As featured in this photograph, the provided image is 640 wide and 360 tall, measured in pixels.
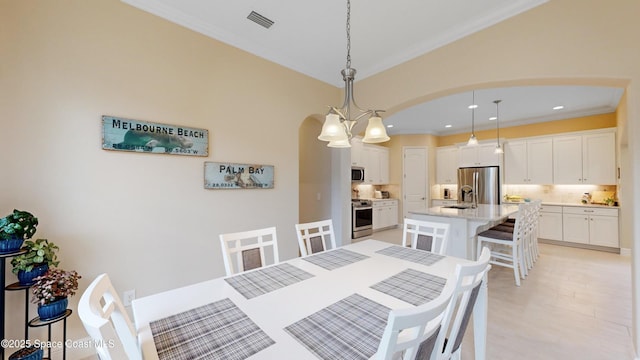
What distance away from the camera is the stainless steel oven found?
19.0 feet

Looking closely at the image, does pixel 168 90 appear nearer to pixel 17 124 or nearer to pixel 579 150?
pixel 17 124

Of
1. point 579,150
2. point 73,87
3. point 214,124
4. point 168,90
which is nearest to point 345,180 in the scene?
point 214,124

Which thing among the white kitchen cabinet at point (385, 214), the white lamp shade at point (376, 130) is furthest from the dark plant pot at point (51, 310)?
the white kitchen cabinet at point (385, 214)

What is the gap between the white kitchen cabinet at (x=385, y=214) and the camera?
649 centimetres

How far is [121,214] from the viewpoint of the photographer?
6.64 ft

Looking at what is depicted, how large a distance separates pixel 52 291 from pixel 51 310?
0.13m

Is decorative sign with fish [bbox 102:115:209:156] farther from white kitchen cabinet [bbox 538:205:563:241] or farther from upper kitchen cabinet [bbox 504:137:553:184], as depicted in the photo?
white kitchen cabinet [bbox 538:205:563:241]

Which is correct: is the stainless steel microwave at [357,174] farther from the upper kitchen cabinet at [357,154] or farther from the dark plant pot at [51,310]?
the dark plant pot at [51,310]

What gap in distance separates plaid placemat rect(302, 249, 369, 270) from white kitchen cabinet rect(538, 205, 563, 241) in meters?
5.68

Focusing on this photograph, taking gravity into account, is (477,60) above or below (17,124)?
above

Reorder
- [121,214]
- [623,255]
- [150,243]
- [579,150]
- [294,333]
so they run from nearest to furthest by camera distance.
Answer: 1. [294,333]
2. [121,214]
3. [150,243]
4. [623,255]
5. [579,150]

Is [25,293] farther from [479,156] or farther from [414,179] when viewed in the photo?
[479,156]

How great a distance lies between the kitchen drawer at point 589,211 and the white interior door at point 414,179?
2861mm

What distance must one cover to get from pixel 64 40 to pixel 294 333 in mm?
2649
